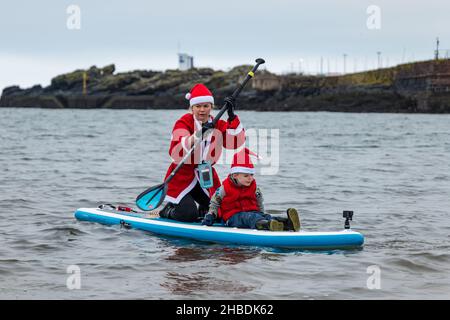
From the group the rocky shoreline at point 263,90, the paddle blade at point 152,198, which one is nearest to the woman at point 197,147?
the paddle blade at point 152,198

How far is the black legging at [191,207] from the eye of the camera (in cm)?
1038

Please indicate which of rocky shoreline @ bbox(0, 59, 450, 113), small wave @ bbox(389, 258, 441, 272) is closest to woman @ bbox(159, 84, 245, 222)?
small wave @ bbox(389, 258, 441, 272)

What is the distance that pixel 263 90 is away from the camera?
278 ft

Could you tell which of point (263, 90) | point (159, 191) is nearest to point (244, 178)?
point (159, 191)

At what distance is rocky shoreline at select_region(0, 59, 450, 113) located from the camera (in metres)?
64.3

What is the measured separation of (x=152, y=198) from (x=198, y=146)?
1.16m

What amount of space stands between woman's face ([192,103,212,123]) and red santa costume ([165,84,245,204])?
4cm

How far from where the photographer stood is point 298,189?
634 inches

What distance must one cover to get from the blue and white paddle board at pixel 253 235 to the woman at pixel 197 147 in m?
0.25

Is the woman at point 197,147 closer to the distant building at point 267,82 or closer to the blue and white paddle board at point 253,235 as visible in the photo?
the blue and white paddle board at point 253,235

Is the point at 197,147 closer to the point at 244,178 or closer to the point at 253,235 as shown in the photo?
the point at 244,178
